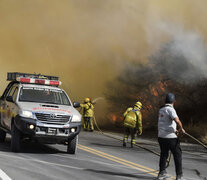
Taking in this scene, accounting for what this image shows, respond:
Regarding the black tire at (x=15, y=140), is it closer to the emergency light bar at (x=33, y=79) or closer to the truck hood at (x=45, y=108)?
the truck hood at (x=45, y=108)

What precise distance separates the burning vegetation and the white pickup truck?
8724mm

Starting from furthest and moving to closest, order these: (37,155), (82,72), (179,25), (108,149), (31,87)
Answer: (82,72) → (179,25) → (108,149) → (31,87) → (37,155)

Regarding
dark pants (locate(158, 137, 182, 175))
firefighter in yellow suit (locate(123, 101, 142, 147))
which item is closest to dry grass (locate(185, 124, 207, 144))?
firefighter in yellow suit (locate(123, 101, 142, 147))

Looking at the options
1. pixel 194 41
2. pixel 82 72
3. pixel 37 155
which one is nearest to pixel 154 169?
pixel 37 155

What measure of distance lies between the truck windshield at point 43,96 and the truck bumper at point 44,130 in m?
1.18

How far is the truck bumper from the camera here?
9664 millimetres

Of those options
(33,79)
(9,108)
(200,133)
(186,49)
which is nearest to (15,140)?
(9,108)

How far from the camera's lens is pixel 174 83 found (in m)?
22.5

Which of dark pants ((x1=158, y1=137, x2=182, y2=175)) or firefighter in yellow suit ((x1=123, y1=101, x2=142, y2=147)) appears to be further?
firefighter in yellow suit ((x1=123, y1=101, x2=142, y2=147))

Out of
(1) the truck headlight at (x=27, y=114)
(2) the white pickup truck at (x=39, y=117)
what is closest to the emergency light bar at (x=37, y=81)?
(2) the white pickup truck at (x=39, y=117)

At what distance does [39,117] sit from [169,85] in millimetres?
14255

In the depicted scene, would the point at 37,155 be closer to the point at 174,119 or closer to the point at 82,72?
the point at 174,119

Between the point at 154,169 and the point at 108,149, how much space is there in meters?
3.37

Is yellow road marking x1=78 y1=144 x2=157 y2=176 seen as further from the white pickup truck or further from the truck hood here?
the truck hood
